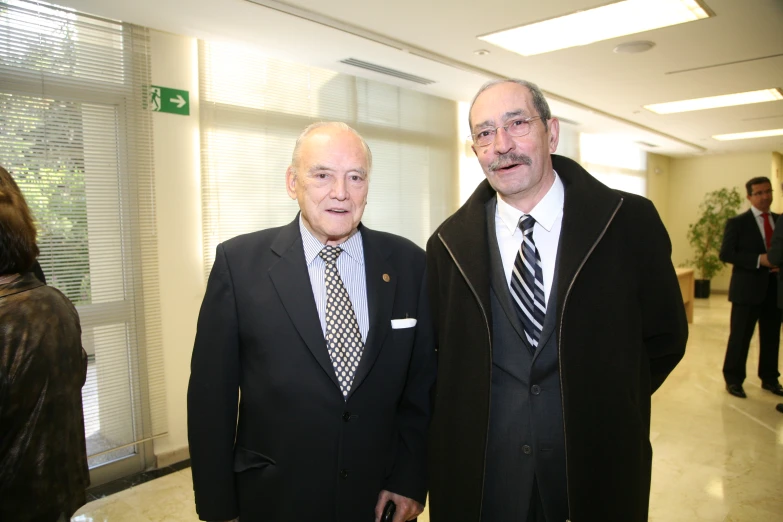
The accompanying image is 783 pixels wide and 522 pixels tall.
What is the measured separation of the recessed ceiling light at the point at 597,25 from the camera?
360 cm

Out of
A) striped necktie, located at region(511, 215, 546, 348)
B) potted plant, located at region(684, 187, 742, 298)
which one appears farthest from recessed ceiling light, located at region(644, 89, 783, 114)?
striped necktie, located at region(511, 215, 546, 348)

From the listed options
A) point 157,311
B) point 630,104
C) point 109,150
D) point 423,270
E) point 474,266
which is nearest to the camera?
point 474,266

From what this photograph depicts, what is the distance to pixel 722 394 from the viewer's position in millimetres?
5016

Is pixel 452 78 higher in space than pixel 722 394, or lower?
higher

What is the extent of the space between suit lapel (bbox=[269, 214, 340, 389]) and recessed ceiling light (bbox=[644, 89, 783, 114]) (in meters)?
6.67

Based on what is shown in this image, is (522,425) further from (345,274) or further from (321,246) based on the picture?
(321,246)

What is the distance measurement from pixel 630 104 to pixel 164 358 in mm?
6292

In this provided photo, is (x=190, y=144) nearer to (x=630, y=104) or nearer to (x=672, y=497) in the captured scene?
(x=672, y=497)

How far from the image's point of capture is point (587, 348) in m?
1.39

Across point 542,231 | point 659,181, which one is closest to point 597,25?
point 542,231

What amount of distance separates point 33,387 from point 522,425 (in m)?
1.34

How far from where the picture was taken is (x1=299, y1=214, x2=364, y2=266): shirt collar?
1533mm

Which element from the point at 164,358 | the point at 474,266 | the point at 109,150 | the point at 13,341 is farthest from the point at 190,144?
the point at 474,266

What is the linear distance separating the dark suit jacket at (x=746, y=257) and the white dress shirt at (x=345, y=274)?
446cm
